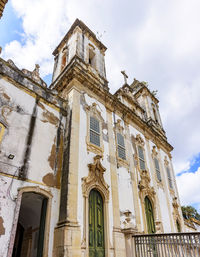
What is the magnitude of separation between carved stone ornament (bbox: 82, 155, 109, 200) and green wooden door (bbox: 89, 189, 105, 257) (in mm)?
283

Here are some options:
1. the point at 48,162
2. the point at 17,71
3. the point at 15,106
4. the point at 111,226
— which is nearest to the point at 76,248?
the point at 111,226

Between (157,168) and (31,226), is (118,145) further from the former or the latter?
(31,226)

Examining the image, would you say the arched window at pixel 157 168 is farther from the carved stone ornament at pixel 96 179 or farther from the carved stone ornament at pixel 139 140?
the carved stone ornament at pixel 96 179

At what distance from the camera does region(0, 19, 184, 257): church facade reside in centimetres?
670

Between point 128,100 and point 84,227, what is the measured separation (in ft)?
37.1

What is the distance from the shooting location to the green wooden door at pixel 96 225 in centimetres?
743

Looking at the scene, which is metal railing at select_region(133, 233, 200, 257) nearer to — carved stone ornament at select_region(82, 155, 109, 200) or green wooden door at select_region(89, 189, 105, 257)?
green wooden door at select_region(89, 189, 105, 257)

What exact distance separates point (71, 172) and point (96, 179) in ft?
4.75

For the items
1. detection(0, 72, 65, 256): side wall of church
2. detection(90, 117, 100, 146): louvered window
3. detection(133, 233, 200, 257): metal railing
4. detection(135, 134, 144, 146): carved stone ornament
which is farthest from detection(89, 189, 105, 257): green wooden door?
detection(135, 134, 144, 146): carved stone ornament

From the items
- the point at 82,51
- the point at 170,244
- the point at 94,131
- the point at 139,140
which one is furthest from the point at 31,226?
the point at 82,51

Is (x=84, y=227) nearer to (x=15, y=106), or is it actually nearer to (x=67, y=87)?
(x=15, y=106)

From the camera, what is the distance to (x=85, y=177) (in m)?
8.28

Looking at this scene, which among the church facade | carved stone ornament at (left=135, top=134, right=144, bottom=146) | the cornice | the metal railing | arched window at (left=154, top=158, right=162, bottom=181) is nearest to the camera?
the church facade

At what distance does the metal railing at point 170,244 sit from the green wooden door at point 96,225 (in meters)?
1.67
